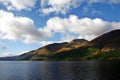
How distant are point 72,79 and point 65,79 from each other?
11.1 feet

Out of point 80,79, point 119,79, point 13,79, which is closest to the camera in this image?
point 119,79

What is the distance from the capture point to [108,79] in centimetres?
9644

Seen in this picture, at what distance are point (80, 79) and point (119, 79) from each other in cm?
1795

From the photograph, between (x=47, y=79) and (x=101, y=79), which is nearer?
(x=101, y=79)

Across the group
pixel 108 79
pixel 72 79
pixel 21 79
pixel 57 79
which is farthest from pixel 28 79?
pixel 108 79

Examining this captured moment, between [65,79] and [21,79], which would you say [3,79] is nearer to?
[21,79]

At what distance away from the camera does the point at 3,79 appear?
109688 millimetres

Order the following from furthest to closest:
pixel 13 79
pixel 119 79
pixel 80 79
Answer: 1. pixel 13 79
2. pixel 80 79
3. pixel 119 79

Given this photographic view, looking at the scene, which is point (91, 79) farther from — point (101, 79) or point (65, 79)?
point (65, 79)

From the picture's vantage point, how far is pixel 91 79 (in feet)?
324

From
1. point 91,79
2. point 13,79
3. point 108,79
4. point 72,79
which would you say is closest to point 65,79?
point 72,79

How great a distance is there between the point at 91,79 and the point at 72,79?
9.38m

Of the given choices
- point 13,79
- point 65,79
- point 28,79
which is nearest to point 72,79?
point 65,79

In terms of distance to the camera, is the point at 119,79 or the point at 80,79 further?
the point at 80,79
